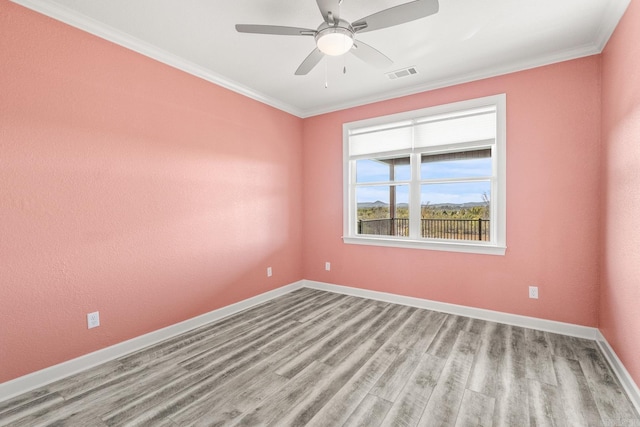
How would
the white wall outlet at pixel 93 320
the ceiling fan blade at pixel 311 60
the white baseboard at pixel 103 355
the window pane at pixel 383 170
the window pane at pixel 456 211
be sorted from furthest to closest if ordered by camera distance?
the window pane at pixel 383 170, the window pane at pixel 456 211, the white wall outlet at pixel 93 320, the ceiling fan blade at pixel 311 60, the white baseboard at pixel 103 355

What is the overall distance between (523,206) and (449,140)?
112 cm

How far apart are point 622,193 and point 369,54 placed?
222 centimetres

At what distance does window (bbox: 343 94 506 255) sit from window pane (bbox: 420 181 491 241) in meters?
0.01

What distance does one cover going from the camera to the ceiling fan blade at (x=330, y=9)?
1.71 m

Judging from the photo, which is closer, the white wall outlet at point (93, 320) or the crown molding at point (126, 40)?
the crown molding at point (126, 40)

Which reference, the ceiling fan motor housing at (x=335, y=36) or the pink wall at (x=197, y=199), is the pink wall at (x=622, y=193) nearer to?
the pink wall at (x=197, y=199)

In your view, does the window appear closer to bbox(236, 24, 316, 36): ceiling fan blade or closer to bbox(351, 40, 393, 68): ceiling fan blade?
bbox(351, 40, 393, 68): ceiling fan blade

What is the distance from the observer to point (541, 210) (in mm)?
3057

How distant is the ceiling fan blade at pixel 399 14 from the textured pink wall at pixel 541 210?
2.04 meters

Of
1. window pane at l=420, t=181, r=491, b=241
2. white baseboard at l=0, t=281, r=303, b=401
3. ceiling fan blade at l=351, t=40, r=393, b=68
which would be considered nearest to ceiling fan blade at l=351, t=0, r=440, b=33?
ceiling fan blade at l=351, t=40, r=393, b=68

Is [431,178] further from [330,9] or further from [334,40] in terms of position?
[330,9]

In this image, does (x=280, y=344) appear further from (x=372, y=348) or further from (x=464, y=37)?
(x=464, y=37)

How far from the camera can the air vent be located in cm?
325

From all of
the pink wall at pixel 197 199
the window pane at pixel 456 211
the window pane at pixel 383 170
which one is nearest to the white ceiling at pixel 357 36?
the pink wall at pixel 197 199
